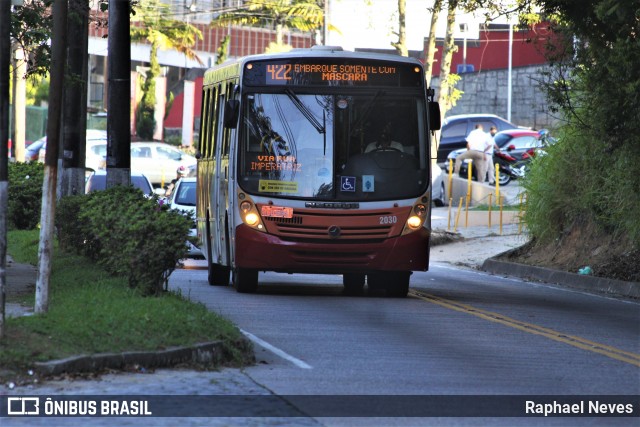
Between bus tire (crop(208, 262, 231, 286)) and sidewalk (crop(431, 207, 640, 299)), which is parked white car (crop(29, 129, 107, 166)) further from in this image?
bus tire (crop(208, 262, 231, 286))

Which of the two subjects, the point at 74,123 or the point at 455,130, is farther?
the point at 455,130

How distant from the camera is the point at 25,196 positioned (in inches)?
1102

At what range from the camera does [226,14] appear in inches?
2454

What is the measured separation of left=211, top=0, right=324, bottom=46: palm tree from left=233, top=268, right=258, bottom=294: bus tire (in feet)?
132

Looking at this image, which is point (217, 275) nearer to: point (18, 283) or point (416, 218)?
point (18, 283)

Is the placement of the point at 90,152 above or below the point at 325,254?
above

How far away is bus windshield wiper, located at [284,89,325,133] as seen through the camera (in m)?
16.8

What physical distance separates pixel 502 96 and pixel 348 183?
46005 mm

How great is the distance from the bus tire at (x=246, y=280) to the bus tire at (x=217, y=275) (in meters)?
1.38

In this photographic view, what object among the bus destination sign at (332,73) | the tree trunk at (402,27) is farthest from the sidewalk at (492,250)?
the bus destination sign at (332,73)

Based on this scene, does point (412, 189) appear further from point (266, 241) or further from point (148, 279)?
point (148, 279)

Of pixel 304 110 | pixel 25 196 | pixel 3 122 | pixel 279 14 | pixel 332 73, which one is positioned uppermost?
pixel 279 14

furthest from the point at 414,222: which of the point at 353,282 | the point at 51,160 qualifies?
the point at 51,160

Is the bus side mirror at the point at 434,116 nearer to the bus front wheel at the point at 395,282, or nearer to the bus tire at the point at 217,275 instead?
the bus front wheel at the point at 395,282
